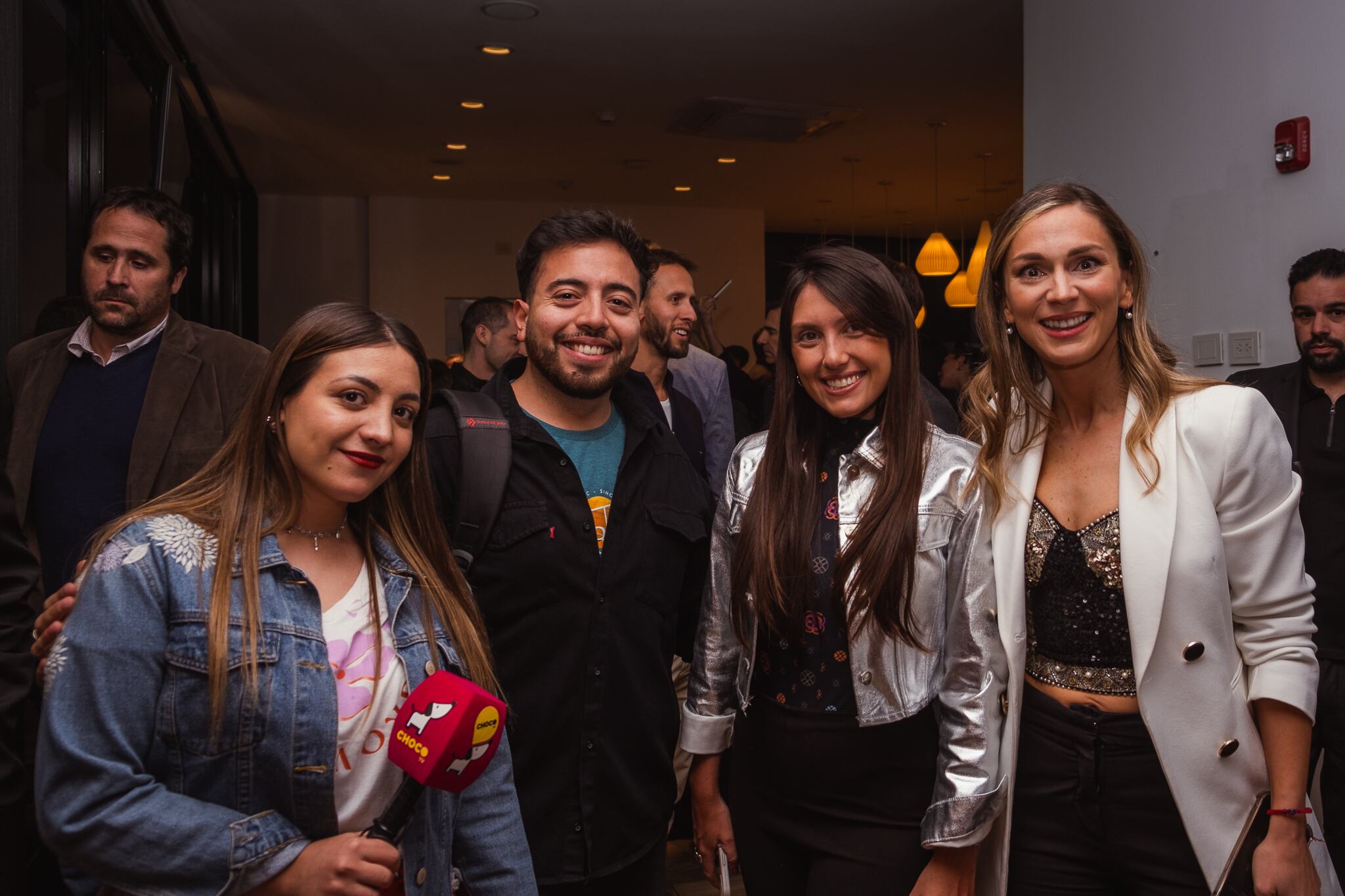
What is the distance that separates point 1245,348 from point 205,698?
362cm

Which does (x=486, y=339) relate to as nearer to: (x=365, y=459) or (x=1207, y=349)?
(x=1207, y=349)

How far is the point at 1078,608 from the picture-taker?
5.74 ft

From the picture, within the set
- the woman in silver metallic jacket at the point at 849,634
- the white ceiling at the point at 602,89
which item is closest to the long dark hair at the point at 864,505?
the woman in silver metallic jacket at the point at 849,634

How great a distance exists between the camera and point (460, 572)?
66.1 inches

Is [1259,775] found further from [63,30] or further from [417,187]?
[417,187]

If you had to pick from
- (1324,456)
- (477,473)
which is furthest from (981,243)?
(477,473)

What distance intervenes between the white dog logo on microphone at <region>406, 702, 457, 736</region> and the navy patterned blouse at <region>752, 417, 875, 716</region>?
2.35 feet

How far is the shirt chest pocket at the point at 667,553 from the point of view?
1946 millimetres

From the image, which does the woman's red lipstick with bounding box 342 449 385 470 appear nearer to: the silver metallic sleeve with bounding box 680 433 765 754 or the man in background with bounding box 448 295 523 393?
the silver metallic sleeve with bounding box 680 433 765 754

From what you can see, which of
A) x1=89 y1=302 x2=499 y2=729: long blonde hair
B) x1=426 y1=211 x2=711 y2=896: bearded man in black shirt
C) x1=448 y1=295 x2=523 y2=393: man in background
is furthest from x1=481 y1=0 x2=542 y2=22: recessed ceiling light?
x1=89 y1=302 x2=499 y2=729: long blonde hair

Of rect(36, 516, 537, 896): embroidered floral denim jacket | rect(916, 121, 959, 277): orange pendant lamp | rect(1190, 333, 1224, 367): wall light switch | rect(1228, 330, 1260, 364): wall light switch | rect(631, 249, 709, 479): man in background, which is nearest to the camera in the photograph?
rect(36, 516, 537, 896): embroidered floral denim jacket

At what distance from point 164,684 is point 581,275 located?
3.46 ft

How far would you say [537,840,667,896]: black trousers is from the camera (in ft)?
6.05

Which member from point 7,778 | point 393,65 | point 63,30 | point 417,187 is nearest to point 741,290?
point 417,187
